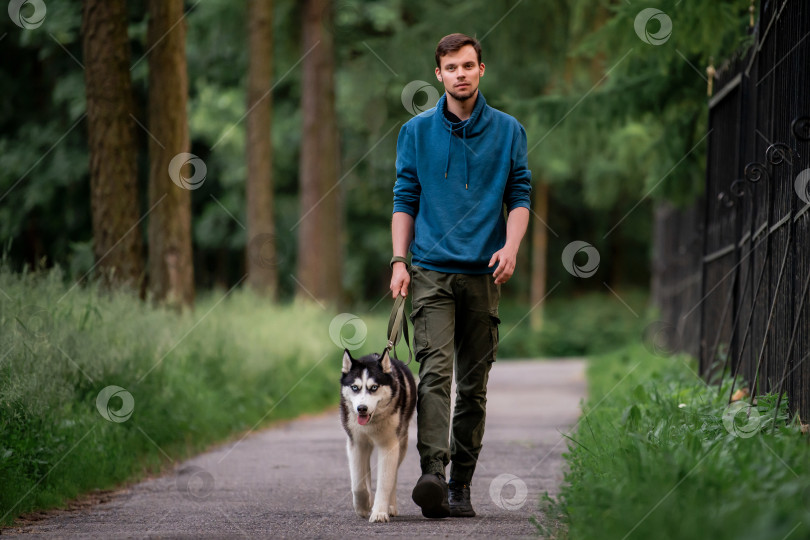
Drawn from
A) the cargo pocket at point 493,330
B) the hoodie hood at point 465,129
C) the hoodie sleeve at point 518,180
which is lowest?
the cargo pocket at point 493,330

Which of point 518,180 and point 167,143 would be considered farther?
point 167,143

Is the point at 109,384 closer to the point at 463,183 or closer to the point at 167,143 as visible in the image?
the point at 463,183

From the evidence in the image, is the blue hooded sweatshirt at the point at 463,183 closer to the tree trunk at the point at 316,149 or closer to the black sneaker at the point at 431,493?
the black sneaker at the point at 431,493

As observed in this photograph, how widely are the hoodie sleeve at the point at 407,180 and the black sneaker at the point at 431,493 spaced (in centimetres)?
141

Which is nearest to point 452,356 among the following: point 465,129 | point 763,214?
point 465,129

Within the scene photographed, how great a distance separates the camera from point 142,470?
309 inches

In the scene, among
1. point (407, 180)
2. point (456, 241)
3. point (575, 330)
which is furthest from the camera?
point (575, 330)

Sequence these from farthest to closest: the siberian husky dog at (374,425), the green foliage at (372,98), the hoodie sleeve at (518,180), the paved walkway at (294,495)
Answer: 1. the green foliage at (372,98)
2. the hoodie sleeve at (518,180)
3. the siberian husky dog at (374,425)
4. the paved walkway at (294,495)

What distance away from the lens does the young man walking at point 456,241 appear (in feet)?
18.5

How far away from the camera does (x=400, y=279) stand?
5641mm

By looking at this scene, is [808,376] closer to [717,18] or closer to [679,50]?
[717,18]

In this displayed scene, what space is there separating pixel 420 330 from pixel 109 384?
3.36 meters

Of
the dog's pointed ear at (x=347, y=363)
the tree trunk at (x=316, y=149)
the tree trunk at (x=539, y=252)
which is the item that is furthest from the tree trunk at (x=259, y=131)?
the tree trunk at (x=539, y=252)

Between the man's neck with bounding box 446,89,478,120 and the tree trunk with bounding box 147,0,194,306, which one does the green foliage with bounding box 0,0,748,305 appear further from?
the man's neck with bounding box 446,89,478,120
